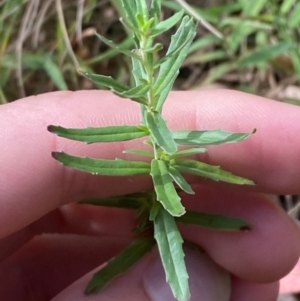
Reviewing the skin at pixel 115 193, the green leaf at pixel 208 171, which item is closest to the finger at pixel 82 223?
the skin at pixel 115 193

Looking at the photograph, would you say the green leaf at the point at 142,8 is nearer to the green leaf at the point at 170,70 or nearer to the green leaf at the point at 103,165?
the green leaf at the point at 170,70

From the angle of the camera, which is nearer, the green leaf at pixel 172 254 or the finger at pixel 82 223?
the green leaf at pixel 172 254

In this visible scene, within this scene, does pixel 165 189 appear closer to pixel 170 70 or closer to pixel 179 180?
pixel 179 180

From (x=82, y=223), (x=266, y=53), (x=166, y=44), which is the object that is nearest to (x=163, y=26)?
(x=82, y=223)

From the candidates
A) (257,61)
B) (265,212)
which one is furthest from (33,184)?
(257,61)

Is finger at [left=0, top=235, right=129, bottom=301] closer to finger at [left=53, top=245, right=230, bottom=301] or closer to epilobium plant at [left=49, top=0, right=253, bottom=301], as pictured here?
finger at [left=53, top=245, right=230, bottom=301]
